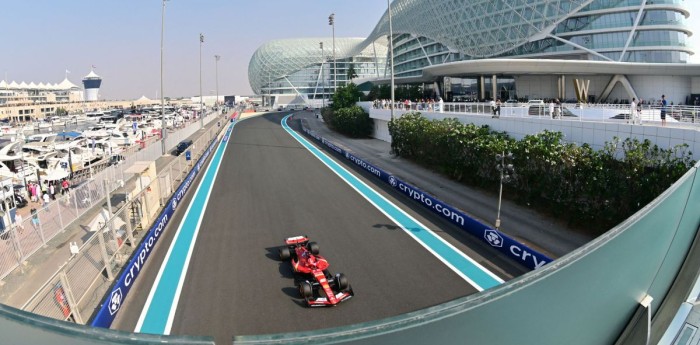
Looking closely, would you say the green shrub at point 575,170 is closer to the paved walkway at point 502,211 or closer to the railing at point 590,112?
the paved walkway at point 502,211

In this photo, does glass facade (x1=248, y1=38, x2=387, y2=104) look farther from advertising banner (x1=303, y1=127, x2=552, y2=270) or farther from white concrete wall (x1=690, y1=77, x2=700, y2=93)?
advertising banner (x1=303, y1=127, x2=552, y2=270)

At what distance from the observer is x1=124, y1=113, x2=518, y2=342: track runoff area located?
11234 mm

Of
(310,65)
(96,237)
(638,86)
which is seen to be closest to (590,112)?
(96,237)

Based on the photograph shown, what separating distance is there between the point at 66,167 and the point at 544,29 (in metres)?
55.9

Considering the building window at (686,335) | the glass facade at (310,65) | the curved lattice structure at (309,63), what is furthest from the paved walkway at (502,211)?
the curved lattice structure at (309,63)

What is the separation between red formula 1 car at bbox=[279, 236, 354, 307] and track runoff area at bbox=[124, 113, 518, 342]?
29cm

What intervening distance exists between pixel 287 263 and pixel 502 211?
11674 millimetres

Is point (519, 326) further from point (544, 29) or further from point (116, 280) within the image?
point (544, 29)

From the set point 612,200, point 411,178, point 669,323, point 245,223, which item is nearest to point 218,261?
point 245,223

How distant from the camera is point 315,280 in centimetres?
1263

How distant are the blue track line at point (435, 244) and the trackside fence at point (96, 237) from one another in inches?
391

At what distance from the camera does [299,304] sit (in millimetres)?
11828

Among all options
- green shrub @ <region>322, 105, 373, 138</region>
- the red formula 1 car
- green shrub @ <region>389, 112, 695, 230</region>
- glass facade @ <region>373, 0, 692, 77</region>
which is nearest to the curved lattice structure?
glass facade @ <region>373, 0, 692, 77</region>

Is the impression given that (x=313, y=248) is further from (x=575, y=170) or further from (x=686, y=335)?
(x=575, y=170)
